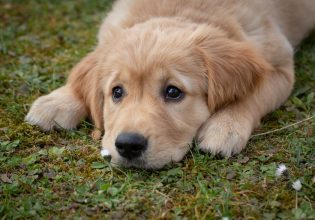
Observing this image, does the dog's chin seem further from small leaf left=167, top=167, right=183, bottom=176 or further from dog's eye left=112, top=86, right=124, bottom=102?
dog's eye left=112, top=86, right=124, bottom=102

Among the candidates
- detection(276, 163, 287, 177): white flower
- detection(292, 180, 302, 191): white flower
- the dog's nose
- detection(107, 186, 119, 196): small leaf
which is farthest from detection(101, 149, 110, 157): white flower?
detection(292, 180, 302, 191): white flower

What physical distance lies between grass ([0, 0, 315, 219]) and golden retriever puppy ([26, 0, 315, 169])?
12cm

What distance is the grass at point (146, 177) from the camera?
331cm

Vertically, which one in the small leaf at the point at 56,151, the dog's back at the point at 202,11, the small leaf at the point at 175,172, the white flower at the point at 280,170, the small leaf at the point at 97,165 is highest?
the dog's back at the point at 202,11

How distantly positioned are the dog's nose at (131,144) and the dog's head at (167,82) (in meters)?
0.01

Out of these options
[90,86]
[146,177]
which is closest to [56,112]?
[90,86]

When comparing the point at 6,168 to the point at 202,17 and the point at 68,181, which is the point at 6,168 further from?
the point at 202,17

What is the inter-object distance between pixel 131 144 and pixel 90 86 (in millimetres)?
1068

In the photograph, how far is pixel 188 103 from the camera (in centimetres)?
401

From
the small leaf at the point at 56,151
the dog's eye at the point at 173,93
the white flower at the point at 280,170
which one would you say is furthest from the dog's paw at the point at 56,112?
the white flower at the point at 280,170

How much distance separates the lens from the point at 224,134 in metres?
3.95

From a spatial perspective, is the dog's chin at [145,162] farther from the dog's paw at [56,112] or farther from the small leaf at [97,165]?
the dog's paw at [56,112]

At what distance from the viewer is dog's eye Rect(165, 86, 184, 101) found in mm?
3964

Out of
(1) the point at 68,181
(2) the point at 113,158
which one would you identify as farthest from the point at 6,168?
(2) the point at 113,158
